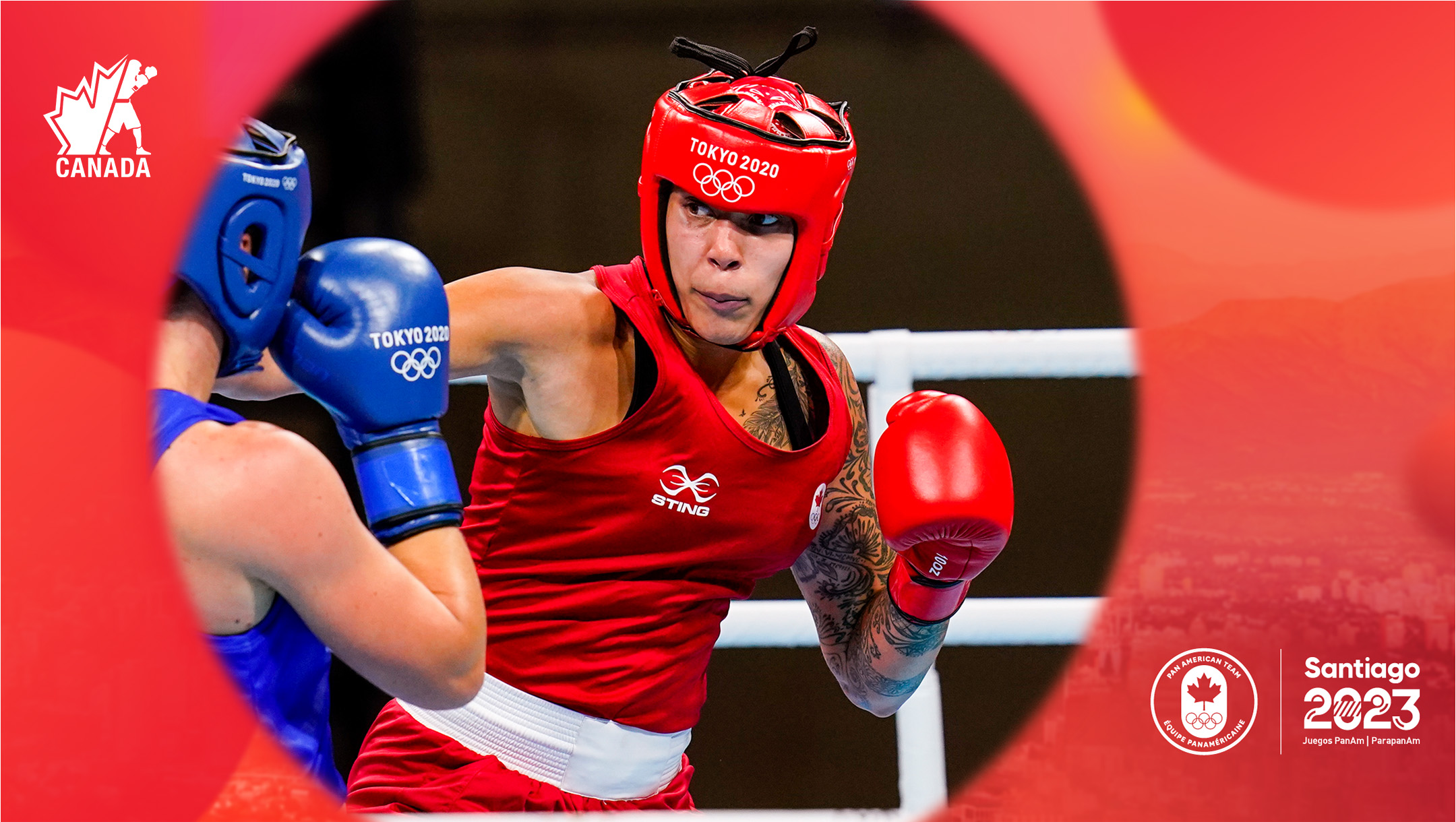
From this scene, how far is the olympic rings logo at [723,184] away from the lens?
60.8 inches

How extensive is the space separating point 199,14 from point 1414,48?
212cm

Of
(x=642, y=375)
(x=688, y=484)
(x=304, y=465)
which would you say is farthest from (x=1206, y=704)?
(x=304, y=465)

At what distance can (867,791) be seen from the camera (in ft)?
9.36

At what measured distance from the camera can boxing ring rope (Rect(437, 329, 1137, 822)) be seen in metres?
2.10

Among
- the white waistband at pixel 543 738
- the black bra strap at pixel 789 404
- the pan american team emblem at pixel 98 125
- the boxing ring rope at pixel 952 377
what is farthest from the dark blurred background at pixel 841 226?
the white waistband at pixel 543 738

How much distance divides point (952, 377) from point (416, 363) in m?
1.15

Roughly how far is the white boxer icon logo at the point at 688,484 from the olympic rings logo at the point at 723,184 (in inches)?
13.7

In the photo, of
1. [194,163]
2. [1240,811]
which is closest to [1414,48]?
[1240,811]

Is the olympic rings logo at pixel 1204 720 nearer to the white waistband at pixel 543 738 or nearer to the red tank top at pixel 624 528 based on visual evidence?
the red tank top at pixel 624 528

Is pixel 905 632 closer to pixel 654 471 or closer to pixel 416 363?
pixel 654 471

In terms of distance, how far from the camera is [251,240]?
1.15 metres

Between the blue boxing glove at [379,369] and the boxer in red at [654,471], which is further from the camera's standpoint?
the boxer in red at [654,471]

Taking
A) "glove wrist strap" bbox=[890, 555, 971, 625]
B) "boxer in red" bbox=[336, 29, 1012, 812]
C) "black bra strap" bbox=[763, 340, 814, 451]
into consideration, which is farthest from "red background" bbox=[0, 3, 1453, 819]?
"black bra strap" bbox=[763, 340, 814, 451]

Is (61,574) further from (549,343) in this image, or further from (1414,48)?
(1414,48)
